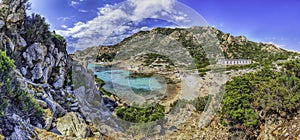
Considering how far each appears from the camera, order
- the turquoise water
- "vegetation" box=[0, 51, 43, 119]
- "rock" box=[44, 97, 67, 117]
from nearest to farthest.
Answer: "vegetation" box=[0, 51, 43, 119]
"rock" box=[44, 97, 67, 117]
the turquoise water

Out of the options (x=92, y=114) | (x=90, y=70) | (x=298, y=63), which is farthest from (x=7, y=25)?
(x=298, y=63)

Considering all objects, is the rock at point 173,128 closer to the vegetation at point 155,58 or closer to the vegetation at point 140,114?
the vegetation at point 140,114

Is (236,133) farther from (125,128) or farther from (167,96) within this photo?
(167,96)

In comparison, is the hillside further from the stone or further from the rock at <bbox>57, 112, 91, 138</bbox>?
the rock at <bbox>57, 112, 91, 138</bbox>

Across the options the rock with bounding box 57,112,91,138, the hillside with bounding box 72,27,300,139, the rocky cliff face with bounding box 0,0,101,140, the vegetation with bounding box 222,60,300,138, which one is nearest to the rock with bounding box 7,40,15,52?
Result: the rocky cliff face with bounding box 0,0,101,140

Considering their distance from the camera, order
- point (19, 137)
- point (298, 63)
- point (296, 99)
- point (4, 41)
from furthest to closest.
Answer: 1. point (298, 63)
2. point (4, 41)
3. point (296, 99)
4. point (19, 137)

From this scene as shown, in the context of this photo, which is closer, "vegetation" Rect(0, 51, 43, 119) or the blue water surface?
"vegetation" Rect(0, 51, 43, 119)
